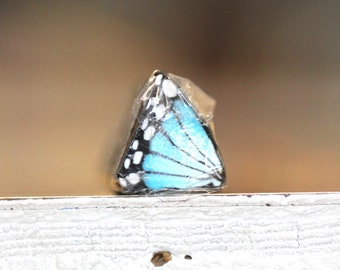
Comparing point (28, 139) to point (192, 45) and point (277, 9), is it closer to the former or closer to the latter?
point (192, 45)

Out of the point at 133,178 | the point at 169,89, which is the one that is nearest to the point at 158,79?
the point at 169,89

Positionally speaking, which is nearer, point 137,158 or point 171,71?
point 137,158

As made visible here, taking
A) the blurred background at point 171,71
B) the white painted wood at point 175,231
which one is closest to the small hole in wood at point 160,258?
the white painted wood at point 175,231

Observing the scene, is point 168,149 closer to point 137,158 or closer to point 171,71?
point 137,158

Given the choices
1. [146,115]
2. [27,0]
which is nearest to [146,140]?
[146,115]

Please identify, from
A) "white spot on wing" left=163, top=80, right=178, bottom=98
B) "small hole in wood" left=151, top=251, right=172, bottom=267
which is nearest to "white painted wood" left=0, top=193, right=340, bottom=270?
"small hole in wood" left=151, top=251, right=172, bottom=267

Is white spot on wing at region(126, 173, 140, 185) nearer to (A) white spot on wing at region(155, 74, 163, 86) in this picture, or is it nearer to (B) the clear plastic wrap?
(B) the clear plastic wrap

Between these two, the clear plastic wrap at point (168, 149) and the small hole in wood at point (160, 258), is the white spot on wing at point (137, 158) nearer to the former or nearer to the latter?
the clear plastic wrap at point (168, 149)
